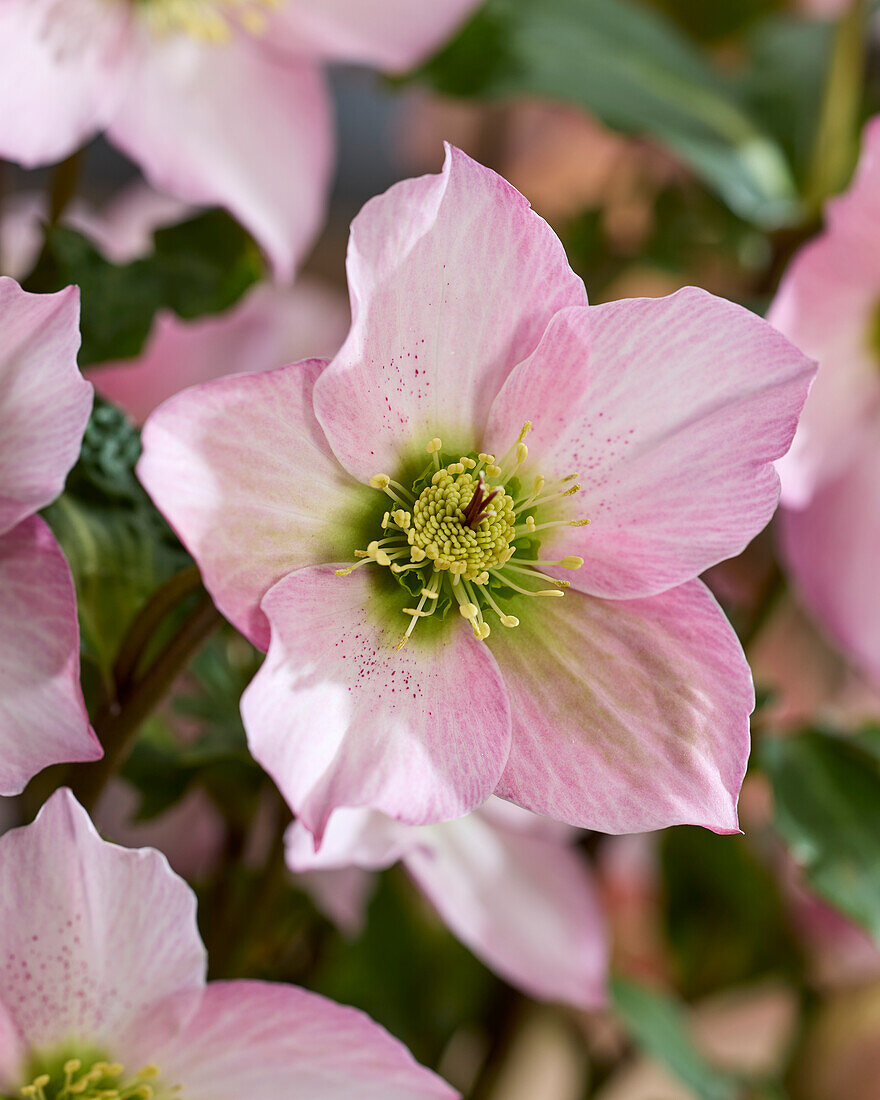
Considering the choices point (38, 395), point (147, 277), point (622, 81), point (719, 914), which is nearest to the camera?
point (38, 395)

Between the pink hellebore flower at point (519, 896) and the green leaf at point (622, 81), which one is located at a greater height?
the green leaf at point (622, 81)

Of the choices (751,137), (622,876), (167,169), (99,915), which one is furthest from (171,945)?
(622,876)

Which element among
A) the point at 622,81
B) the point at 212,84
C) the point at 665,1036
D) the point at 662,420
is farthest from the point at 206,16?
the point at 665,1036

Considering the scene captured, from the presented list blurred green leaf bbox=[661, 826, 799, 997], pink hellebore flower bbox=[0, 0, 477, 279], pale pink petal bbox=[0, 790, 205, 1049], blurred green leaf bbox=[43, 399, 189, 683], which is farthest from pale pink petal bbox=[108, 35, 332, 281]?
blurred green leaf bbox=[661, 826, 799, 997]

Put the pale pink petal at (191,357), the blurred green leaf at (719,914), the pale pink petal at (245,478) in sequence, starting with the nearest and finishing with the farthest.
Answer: the pale pink petal at (245,478), the pale pink petal at (191,357), the blurred green leaf at (719,914)

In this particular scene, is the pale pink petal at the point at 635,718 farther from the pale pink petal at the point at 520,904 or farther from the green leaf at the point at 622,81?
the green leaf at the point at 622,81

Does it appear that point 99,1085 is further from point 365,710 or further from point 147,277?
point 147,277

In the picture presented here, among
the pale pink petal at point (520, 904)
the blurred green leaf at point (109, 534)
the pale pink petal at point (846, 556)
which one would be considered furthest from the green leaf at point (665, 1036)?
the blurred green leaf at point (109, 534)

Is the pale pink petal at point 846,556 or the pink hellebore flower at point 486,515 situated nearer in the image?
the pink hellebore flower at point 486,515

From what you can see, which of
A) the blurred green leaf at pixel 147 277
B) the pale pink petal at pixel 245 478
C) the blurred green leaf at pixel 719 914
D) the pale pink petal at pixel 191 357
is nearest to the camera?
the pale pink petal at pixel 245 478
